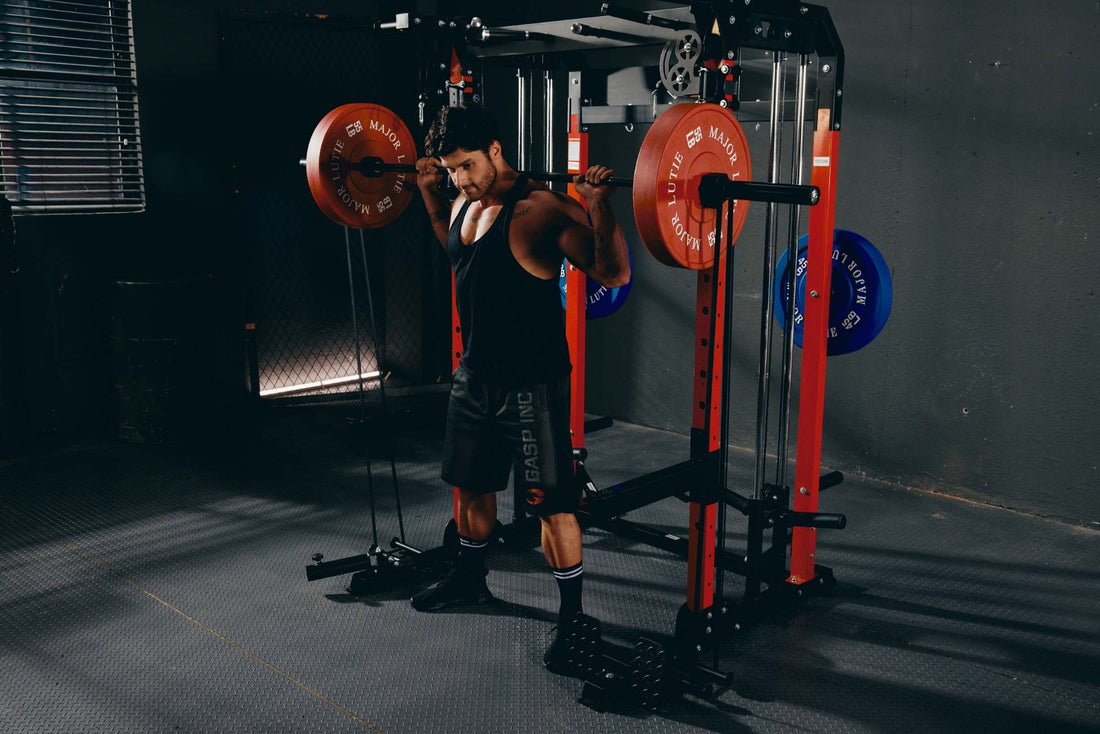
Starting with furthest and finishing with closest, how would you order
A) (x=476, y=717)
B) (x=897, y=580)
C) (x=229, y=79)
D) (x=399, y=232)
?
(x=399, y=232) → (x=229, y=79) → (x=897, y=580) → (x=476, y=717)

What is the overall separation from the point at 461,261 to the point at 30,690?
151 centimetres

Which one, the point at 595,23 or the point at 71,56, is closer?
the point at 595,23

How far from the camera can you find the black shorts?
248 centimetres

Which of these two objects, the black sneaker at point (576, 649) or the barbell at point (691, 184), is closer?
A: the barbell at point (691, 184)

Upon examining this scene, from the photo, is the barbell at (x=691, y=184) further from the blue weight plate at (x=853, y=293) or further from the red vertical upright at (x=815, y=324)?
the blue weight plate at (x=853, y=293)

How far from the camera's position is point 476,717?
231 centimetres

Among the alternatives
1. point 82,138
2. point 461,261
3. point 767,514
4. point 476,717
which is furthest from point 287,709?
point 82,138

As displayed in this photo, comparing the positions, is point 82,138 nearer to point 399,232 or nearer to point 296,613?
point 399,232

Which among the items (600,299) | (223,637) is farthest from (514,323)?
(223,637)

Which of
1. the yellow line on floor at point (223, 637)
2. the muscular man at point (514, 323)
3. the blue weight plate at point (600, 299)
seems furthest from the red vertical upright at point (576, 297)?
the yellow line on floor at point (223, 637)

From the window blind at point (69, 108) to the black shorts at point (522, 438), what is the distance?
9.57 feet

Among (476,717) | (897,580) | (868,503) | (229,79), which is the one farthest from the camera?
(229,79)

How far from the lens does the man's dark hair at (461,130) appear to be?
93.9 inches

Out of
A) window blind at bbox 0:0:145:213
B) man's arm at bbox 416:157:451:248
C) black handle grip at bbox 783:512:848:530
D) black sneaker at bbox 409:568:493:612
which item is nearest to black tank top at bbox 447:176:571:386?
man's arm at bbox 416:157:451:248
